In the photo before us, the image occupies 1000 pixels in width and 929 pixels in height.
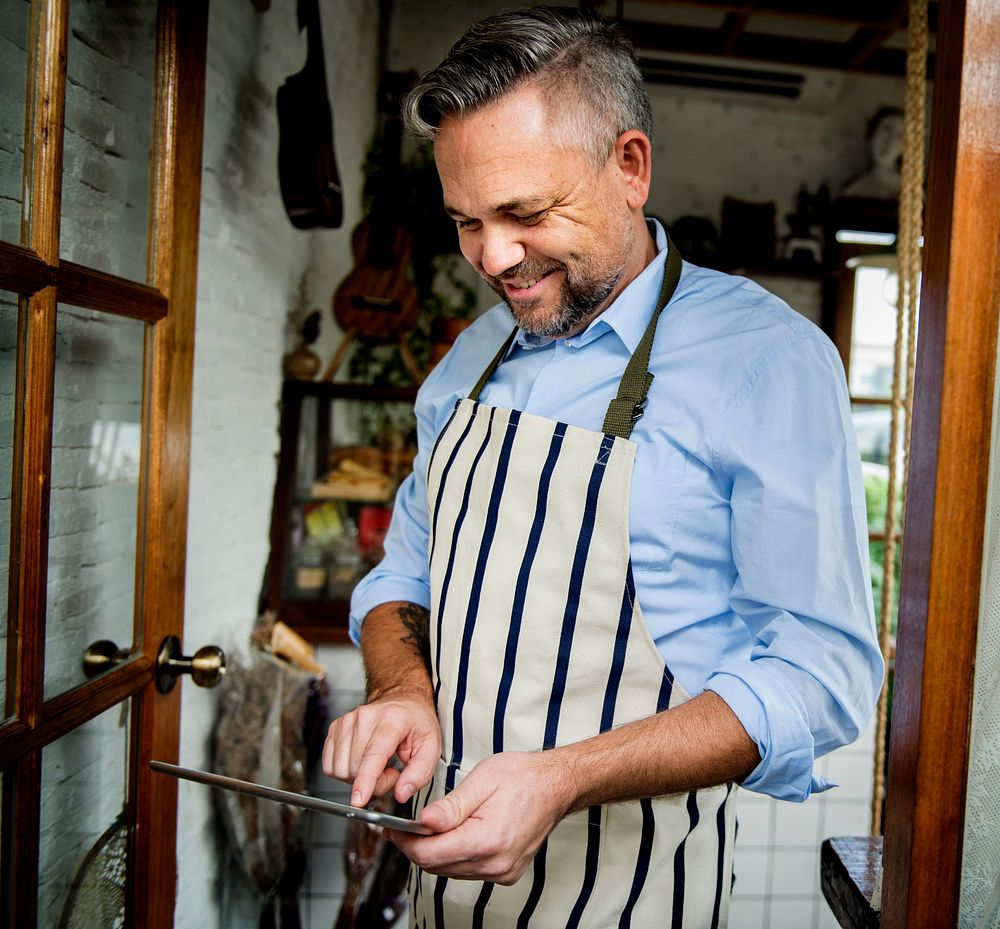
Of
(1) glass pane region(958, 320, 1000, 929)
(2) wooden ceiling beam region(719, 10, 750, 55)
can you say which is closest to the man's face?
(1) glass pane region(958, 320, 1000, 929)

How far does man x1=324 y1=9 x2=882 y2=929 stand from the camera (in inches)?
39.6

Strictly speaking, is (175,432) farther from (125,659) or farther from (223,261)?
(223,261)

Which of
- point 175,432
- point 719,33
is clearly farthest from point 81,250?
point 719,33

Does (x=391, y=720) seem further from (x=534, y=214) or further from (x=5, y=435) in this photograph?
(x=534, y=214)

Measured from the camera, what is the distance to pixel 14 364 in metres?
1.01

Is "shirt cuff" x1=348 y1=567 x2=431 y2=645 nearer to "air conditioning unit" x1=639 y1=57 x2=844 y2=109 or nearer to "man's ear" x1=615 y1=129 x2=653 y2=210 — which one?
"man's ear" x1=615 y1=129 x2=653 y2=210

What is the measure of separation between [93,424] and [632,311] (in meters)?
0.79

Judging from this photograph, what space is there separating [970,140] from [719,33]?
13.8ft

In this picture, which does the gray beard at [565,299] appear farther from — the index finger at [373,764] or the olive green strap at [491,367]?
the index finger at [373,764]

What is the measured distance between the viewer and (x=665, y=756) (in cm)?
Answer: 99

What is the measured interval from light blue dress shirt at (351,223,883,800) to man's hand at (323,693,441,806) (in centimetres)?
35

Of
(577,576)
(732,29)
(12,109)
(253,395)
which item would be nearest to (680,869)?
(577,576)

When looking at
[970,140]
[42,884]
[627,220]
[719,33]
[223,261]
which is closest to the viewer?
[970,140]

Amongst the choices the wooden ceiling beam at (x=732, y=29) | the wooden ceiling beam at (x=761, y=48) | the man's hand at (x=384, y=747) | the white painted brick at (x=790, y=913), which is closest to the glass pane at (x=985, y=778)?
the man's hand at (x=384, y=747)
